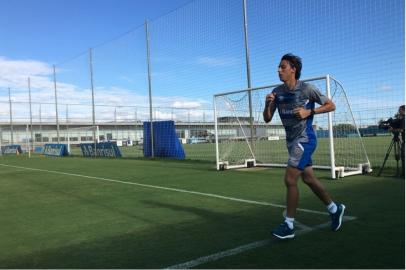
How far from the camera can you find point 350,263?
11.9ft

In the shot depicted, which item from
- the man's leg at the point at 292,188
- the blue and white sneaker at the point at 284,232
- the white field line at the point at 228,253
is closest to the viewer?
the white field line at the point at 228,253

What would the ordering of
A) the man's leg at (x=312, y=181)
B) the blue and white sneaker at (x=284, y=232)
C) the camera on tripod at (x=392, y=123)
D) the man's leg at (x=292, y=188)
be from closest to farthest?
the blue and white sneaker at (x=284, y=232) → the man's leg at (x=292, y=188) → the man's leg at (x=312, y=181) → the camera on tripod at (x=392, y=123)

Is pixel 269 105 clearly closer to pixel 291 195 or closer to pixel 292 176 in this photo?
pixel 292 176

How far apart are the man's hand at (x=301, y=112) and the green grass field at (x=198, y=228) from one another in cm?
124

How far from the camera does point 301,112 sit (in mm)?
4453

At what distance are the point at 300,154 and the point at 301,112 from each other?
45 centimetres

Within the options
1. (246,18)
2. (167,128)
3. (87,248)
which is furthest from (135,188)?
(167,128)

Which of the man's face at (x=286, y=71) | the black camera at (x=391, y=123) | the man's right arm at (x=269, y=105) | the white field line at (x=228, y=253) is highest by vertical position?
the man's face at (x=286, y=71)

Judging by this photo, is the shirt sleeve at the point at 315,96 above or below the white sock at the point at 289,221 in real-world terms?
above

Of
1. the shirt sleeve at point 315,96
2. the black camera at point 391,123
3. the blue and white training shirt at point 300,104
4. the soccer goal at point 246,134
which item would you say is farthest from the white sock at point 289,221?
the soccer goal at point 246,134

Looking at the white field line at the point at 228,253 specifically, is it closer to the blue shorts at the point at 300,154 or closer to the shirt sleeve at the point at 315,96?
the blue shorts at the point at 300,154

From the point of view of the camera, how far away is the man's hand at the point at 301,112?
445cm

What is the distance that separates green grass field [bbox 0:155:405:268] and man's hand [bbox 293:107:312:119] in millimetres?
1238

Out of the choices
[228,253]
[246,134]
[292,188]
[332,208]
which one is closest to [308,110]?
[292,188]
